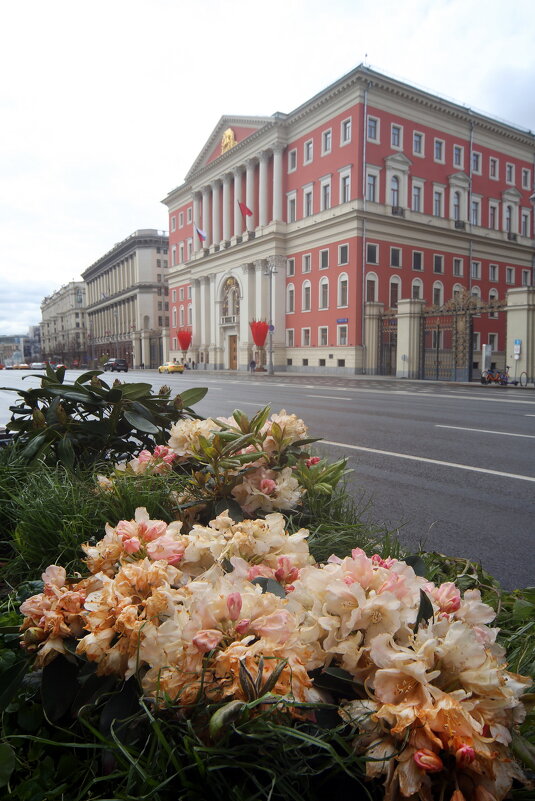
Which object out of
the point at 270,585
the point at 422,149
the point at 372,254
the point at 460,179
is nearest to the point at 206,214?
the point at 422,149

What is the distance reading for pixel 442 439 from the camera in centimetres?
869

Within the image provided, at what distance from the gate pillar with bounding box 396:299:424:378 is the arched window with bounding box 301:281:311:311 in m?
13.4

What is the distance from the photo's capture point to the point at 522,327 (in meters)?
24.7

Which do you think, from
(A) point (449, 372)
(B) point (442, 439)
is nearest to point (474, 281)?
(A) point (449, 372)

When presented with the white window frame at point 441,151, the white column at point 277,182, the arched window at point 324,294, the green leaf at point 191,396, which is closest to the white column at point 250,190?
the white column at point 277,182

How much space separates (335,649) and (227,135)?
5828cm

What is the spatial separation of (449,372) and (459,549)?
26.2m

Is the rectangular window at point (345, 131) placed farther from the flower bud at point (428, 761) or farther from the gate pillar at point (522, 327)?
the flower bud at point (428, 761)

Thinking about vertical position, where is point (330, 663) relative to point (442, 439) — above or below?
above

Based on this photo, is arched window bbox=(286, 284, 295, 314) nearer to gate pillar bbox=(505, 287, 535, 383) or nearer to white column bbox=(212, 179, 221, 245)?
white column bbox=(212, 179, 221, 245)

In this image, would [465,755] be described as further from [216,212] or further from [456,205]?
[216,212]

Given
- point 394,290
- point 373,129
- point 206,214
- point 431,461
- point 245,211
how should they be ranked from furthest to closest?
point 206,214
point 245,211
point 394,290
point 373,129
point 431,461

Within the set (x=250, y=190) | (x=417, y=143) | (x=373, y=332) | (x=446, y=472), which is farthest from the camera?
(x=250, y=190)

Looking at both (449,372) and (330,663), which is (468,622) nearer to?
(330,663)
